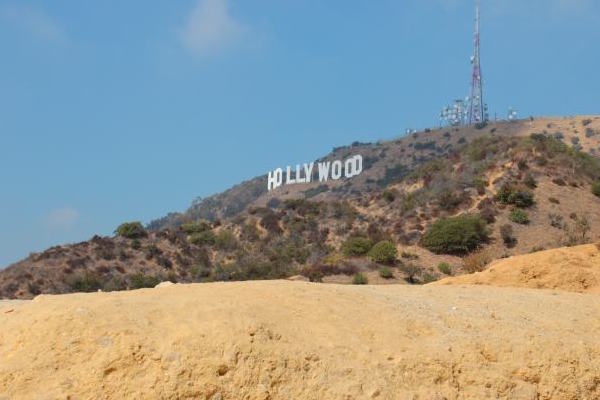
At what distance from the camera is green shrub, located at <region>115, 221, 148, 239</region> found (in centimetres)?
4991

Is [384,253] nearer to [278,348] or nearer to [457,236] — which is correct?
[457,236]

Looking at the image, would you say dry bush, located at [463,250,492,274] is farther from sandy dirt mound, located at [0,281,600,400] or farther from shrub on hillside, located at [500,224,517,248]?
sandy dirt mound, located at [0,281,600,400]

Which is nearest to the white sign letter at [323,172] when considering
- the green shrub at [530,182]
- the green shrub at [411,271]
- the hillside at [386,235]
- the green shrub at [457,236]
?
the hillside at [386,235]

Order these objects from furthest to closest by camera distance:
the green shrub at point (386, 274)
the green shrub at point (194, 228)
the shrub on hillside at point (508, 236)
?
1. the green shrub at point (194, 228)
2. the shrub on hillside at point (508, 236)
3. the green shrub at point (386, 274)

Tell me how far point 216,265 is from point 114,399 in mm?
40389

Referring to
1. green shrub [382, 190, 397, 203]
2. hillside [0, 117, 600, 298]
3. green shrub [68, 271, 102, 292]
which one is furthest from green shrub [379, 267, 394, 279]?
green shrub [382, 190, 397, 203]

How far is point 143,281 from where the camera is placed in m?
40.7

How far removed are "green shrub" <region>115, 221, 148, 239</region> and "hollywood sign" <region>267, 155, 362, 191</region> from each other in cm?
5176

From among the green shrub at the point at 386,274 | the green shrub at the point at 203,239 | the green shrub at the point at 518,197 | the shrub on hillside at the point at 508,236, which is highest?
the green shrub at the point at 518,197

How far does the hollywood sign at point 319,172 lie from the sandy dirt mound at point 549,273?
264 ft

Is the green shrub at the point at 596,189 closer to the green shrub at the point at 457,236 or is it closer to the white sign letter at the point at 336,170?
the green shrub at the point at 457,236

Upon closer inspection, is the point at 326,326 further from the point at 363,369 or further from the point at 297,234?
the point at 297,234

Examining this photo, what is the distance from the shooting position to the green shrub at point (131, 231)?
49.9m

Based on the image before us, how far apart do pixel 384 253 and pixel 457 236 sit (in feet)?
15.3
